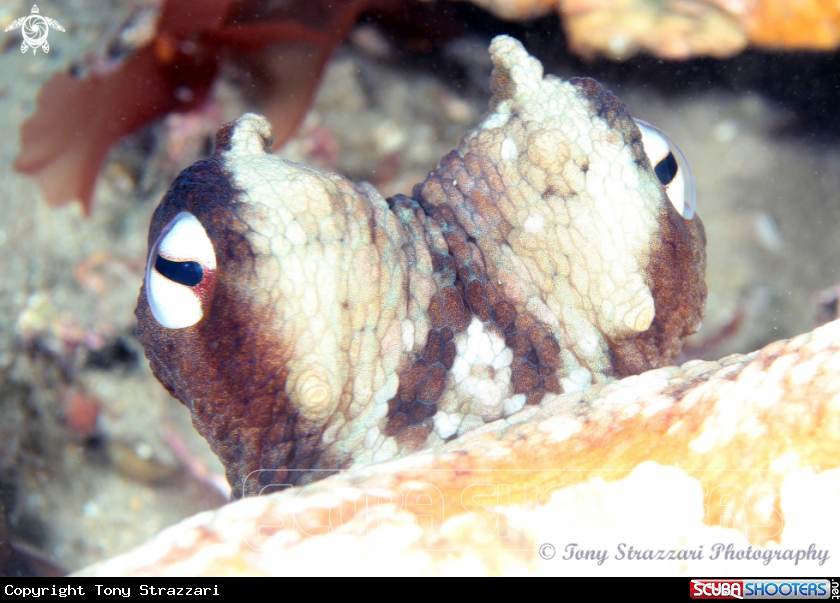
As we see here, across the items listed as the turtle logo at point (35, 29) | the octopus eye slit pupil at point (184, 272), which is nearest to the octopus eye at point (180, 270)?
the octopus eye slit pupil at point (184, 272)

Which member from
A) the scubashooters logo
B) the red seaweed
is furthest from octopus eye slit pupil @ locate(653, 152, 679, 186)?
the red seaweed

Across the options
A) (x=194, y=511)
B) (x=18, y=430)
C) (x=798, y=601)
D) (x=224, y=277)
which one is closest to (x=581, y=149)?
(x=224, y=277)

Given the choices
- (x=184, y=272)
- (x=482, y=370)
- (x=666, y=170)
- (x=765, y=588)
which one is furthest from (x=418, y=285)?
(x=765, y=588)

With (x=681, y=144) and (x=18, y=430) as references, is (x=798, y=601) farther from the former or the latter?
(x=18, y=430)

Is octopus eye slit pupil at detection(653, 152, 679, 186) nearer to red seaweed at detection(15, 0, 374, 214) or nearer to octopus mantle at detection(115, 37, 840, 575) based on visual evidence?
octopus mantle at detection(115, 37, 840, 575)

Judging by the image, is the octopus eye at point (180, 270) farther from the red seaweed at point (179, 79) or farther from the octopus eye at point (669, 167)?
the red seaweed at point (179, 79)
